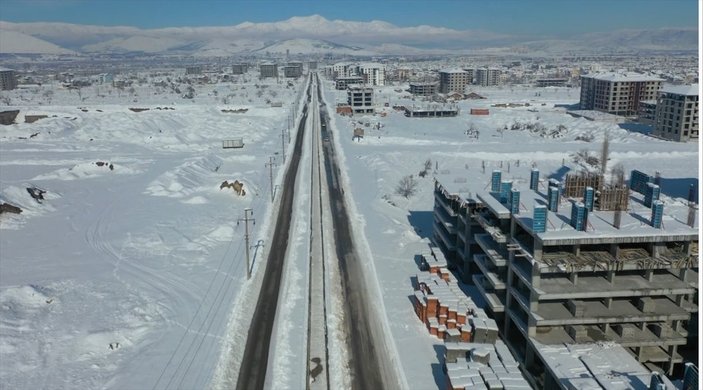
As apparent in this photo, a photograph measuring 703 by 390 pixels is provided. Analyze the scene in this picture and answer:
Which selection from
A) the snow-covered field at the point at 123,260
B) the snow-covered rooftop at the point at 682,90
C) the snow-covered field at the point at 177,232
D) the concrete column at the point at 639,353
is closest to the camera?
the concrete column at the point at 639,353

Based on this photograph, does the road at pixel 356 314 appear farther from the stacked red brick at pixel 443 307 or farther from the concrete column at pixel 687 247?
the concrete column at pixel 687 247

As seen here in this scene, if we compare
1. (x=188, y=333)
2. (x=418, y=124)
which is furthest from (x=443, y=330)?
(x=418, y=124)

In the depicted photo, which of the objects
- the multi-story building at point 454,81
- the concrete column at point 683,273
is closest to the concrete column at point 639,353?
the concrete column at point 683,273

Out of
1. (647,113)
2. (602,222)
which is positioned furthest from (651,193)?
(647,113)

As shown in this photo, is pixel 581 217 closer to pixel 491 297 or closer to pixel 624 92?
pixel 491 297

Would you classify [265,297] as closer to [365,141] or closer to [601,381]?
[601,381]

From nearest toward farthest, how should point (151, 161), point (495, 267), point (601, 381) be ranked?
point (601, 381) → point (495, 267) → point (151, 161)

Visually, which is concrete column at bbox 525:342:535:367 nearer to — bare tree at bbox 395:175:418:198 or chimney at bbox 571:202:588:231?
chimney at bbox 571:202:588:231
